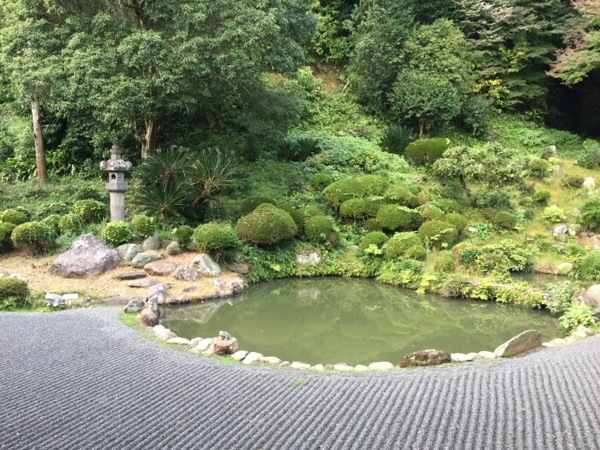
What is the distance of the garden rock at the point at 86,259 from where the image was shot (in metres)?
8.27

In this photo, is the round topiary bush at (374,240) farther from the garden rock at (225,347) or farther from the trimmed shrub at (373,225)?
the garden rock at (225,347)

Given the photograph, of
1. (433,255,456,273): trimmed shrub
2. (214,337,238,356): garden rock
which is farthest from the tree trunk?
(433,255,456,273): trimmed shrub

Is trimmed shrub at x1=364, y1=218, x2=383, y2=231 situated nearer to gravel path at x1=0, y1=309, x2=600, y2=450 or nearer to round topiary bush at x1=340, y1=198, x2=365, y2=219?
round topiary bush at x1=340, y1=198, x2=365, y2=219

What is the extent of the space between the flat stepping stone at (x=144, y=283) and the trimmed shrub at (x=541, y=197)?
10.8 m

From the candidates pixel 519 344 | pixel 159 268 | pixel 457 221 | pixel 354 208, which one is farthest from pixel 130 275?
pixel 457 221

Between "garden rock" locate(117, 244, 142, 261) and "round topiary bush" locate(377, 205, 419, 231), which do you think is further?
"round topiary bush" locate(377, 205, 419, 231)

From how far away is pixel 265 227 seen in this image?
984 centimetres

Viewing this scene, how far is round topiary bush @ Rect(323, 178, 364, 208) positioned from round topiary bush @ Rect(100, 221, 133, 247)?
17.8 ft

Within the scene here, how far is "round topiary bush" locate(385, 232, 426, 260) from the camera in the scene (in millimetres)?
10125

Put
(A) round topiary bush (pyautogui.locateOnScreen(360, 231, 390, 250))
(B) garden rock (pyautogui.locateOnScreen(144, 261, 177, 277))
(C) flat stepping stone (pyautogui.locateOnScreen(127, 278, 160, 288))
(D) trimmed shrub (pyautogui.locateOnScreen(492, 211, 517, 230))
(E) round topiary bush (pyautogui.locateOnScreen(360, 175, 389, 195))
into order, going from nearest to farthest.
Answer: (C) flat stepping stone (pyautogui.locateOnScreen(127, 278, 160, 288)) < (B) garden rock (pyautogui.locateOnScreen(144, 261, 177, 277)) < (A) round topiary bush (pyautogui.locateOnScreen(360, 231, 390, 250)) < (D) trimmed shrub (pyautogui.locateOnScreen(492, 211, 517, 230)) < (E) round topiary bush (pyautogui.locateOnScreen(360, 175, 389, 195))

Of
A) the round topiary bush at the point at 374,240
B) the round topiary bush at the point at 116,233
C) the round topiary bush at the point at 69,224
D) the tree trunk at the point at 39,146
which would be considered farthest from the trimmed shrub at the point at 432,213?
the tree trunk at the point at 39,146

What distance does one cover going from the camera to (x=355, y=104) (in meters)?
19.4

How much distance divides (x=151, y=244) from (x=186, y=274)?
1320mm

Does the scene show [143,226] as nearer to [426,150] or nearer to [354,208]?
[354,208]
